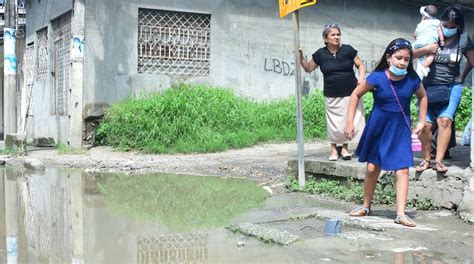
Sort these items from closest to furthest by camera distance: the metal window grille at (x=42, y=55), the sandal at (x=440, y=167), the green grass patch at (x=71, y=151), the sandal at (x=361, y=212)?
the sandal at (x=361, y=212), the sandal at (x=440, y=167), the green grass patch at (x=71, y=151), the metal window grille at (x=42, y=55)

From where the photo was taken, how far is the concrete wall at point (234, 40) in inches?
451

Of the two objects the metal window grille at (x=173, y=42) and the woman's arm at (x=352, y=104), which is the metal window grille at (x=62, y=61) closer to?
the metal window grille at (x=173, y=42)

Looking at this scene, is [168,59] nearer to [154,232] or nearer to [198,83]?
[198,83]

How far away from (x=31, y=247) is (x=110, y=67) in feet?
24.9

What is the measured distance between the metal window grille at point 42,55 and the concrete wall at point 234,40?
9.4 inches

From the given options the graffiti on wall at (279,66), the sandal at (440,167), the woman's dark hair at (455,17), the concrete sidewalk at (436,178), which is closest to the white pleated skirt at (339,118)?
the concrete sidewalk at (436,178)

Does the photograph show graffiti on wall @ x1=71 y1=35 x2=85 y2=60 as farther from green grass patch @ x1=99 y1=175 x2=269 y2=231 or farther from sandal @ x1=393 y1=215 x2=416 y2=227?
sandal @ x1=393 y1=215 x2=416 y2=227

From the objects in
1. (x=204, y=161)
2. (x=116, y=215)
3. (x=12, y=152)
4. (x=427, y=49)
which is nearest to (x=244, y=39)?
(x=204, y=161)

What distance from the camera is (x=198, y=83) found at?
12320mm

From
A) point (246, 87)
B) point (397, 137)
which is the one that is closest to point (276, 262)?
point (397, 137)

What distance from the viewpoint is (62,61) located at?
12.9 m

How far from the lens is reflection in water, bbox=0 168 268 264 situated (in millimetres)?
4098

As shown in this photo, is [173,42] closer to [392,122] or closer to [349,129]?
[349,129]

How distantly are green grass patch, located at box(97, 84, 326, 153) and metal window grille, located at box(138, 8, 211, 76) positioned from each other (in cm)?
64
